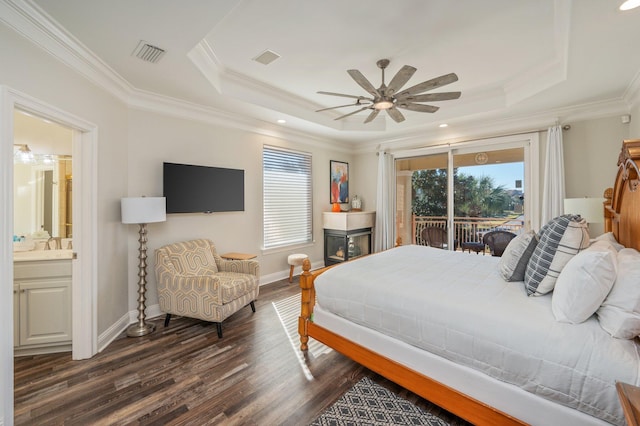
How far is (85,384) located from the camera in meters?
2.13

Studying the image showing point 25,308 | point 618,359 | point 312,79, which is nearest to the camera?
point 618,359

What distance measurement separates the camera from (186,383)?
7.04ft

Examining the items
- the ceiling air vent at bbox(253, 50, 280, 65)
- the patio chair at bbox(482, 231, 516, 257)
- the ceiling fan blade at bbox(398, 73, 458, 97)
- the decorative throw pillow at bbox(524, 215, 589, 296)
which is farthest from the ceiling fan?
the patio chair at bbox(482, 231, 516, 257)

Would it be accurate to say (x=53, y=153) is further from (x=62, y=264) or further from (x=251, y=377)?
(x=251, y=377)

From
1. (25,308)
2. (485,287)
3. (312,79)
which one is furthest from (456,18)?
(25,308)

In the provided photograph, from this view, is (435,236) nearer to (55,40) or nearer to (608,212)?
(608,212)

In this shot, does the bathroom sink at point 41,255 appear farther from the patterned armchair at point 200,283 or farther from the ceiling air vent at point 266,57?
the ceiling air vent at point 266,57

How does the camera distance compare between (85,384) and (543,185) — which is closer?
(85,384)

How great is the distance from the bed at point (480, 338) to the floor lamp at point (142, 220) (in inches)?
66.5

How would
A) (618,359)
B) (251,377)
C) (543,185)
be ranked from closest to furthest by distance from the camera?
1. (618,359)
2. (251,377)
3. (543,185)

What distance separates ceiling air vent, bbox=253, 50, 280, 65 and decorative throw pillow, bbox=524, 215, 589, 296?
284 cm

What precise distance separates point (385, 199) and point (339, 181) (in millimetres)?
1040

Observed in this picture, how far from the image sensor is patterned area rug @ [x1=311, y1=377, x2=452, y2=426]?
1.76 m

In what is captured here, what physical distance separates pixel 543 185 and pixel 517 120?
1.04m
